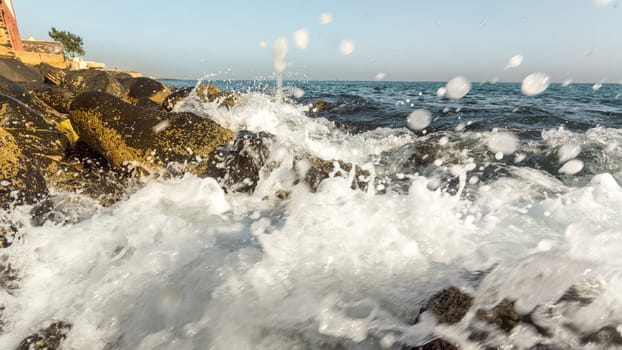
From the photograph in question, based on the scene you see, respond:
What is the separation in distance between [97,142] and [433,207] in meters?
3.77

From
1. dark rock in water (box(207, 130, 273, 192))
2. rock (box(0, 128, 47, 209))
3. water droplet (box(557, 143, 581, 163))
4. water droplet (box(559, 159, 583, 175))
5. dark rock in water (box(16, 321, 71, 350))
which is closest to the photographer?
dark rock in water (box(16, 321, 71, 350))

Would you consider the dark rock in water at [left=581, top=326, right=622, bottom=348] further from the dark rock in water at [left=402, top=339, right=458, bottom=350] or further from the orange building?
the orange building

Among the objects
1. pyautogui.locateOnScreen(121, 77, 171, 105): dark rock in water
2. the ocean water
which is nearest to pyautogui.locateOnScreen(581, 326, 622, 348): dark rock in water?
the ocean water

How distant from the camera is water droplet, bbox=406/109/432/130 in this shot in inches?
348

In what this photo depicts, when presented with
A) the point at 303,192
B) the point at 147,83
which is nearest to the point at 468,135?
the point at 303,192

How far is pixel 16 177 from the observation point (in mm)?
2660

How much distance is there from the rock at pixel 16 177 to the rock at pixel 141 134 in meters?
0.94

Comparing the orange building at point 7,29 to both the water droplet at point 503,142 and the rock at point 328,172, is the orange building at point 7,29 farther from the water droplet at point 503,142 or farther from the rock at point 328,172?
the water droplet at point 503,142

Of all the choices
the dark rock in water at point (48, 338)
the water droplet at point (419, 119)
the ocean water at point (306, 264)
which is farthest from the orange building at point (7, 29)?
the dark rock in water at point (48, 338)

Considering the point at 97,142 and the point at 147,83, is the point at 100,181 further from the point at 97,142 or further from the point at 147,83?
the point at 147,83

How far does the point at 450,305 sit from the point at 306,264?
1.02 metres

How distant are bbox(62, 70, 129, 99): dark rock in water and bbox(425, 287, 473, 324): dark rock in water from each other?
Result: 9.03 meters

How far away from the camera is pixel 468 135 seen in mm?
7160

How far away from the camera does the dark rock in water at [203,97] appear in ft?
26.9
